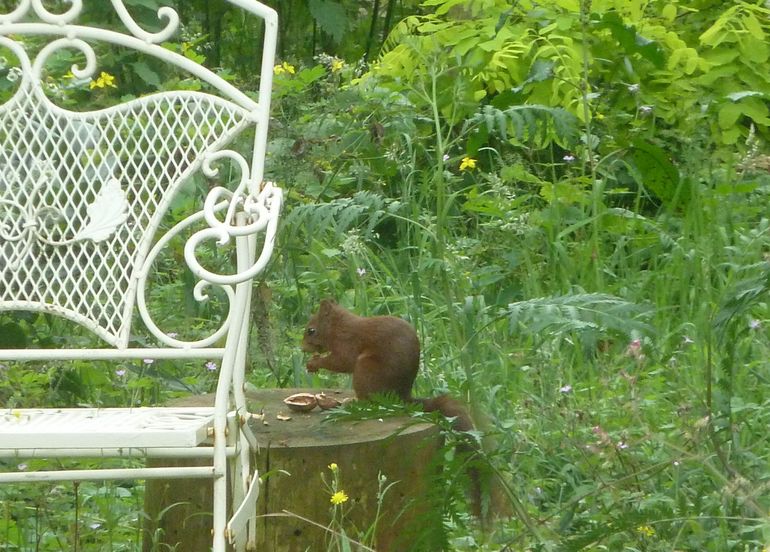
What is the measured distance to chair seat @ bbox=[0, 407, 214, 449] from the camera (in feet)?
8.03

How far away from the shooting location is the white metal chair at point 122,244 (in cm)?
253

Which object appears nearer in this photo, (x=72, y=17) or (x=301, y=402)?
(x=72, y=17)

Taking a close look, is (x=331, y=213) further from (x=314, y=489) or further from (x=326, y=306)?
(x=314, y=489)

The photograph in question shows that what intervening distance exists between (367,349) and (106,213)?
0.74m


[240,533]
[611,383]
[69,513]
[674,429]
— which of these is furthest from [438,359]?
[240,533]

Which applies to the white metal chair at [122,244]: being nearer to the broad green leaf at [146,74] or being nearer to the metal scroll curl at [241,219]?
the metal scroll curl at [241,219]

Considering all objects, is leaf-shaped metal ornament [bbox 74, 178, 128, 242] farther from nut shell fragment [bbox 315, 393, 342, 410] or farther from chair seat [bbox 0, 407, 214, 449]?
nut shell fragment [bbox 315, 393, 342, 410]

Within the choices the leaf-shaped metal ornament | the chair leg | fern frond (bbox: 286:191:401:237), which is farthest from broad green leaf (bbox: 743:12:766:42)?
the chair leg

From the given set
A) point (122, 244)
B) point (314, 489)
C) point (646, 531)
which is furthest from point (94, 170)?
point (646, 531)

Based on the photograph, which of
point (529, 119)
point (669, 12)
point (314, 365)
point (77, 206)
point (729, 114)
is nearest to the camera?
point (77, 206)

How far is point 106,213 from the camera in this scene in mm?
3205

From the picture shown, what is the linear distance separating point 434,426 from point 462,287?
1082mm

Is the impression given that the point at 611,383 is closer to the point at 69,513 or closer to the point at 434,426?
the point at 434,426

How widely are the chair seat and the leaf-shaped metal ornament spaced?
0.54 metres
